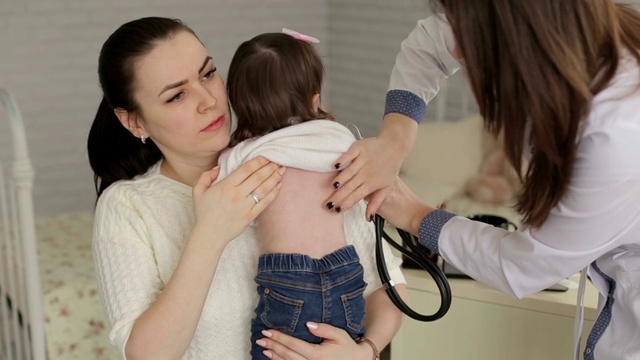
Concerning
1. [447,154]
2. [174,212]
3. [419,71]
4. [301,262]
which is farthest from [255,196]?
[447,154]

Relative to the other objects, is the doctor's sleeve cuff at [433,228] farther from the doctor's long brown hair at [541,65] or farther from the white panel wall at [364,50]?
the white panel wall at [364,50]

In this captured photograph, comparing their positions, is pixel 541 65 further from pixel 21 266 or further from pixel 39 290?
pixel 21 266

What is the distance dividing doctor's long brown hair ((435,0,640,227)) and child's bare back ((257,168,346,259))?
0.39m

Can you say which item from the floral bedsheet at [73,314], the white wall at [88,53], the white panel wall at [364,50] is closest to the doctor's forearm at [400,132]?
the floral bedsheet at [73,314]

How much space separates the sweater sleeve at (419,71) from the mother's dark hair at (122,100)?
17.3 inches

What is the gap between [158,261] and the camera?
1397 mm

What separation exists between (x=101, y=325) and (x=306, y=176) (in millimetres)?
1648

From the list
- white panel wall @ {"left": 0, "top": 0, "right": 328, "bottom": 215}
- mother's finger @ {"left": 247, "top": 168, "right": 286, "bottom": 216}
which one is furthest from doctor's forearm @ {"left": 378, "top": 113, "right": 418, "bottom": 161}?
white panel wall @ {"left": 0, "top": 0, "right": 328, "bottom": 215}

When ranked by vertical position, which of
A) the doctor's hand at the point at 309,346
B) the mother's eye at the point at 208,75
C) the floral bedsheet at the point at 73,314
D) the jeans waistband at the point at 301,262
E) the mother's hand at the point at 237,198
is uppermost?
the mother's eye at the point at 208,75

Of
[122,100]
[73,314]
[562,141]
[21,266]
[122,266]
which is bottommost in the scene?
[73,314]

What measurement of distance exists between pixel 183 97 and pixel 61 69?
Result: 2.50 m

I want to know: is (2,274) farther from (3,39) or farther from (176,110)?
(176,110)

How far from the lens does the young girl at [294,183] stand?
1.31 metres

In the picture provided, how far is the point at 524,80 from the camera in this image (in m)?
0.98
